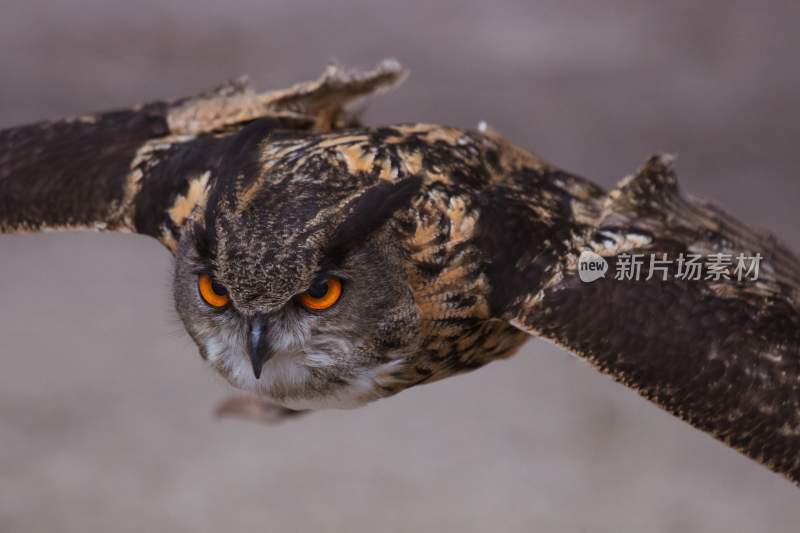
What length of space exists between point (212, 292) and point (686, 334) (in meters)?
0.95

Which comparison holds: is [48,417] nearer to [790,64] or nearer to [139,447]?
[139,447]

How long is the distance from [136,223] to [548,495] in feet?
6.91

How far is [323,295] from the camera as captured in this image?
7.16ft

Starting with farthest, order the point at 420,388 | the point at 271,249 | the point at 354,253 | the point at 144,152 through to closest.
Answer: the point at 420,388
the point at 144,152
the point at 354,253
the point at 271,249

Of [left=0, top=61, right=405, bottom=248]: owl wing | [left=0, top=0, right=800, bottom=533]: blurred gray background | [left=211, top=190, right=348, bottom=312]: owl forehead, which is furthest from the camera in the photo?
[left=0, top=0, right=800, bottom=533]: blurred gray background

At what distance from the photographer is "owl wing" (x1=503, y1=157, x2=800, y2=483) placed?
218 centimetres

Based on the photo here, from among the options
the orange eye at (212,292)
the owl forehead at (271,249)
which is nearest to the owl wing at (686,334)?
the owl forehead at (271,249)

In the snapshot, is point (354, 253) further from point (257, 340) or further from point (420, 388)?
point (420, 388)

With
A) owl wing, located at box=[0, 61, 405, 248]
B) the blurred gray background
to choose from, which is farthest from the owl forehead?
the blurred gray background

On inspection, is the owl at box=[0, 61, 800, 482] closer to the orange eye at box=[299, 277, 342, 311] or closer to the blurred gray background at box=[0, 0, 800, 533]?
the orange eye at box=[299, 277, 342, 311]

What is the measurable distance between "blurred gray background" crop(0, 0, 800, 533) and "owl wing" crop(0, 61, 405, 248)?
20 cm

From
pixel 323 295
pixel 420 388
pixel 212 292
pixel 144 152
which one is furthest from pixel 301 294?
pixel 420 388

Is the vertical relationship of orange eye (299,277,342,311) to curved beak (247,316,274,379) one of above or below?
above

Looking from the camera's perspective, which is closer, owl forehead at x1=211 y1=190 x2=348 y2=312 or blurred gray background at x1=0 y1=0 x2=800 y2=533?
owl forehead at x1=211 y1=190 x2=348 y2=312
